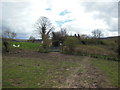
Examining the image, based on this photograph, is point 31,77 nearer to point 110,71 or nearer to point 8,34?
point 110,71

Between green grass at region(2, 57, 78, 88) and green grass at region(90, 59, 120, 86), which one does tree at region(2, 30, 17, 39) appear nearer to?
green grass at region(2, 57, 78, 88)

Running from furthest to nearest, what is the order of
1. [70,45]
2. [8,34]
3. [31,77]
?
[70,45]
[8,34]
[31,77]

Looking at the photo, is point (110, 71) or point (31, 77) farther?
point (110, 71)

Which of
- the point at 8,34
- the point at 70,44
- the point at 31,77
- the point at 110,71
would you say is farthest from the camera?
the point at 70,44

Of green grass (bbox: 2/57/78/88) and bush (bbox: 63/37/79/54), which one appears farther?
bush (bbox: 63/37/79/54)

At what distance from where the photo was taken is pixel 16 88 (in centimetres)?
316

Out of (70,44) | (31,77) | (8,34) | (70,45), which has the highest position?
(8,34)

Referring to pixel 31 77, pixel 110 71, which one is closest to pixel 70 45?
pixel 110 71

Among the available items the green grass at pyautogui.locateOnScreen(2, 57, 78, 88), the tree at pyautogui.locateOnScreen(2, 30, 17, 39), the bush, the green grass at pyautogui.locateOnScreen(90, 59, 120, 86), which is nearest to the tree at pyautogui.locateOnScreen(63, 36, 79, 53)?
the bush

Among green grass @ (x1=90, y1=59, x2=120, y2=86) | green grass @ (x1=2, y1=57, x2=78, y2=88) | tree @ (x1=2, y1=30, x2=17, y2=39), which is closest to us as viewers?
green grass @ (x1=2, y1=57, x2=78, y2=88)

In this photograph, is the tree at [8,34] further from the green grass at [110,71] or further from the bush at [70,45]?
the green grass at [110,71]

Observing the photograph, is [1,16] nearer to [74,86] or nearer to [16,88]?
[16,88]

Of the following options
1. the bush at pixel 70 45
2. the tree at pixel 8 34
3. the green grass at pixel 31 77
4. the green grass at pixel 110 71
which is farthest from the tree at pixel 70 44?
the green grass at pixel 31 77

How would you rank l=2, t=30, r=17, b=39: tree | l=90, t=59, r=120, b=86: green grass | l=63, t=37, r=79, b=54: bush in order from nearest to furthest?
l=90, t=59, r=120, b=86: green grass < l=2, t=30, r=17, b=39: tree < l=63, t=37, r=79, b=54: bush
